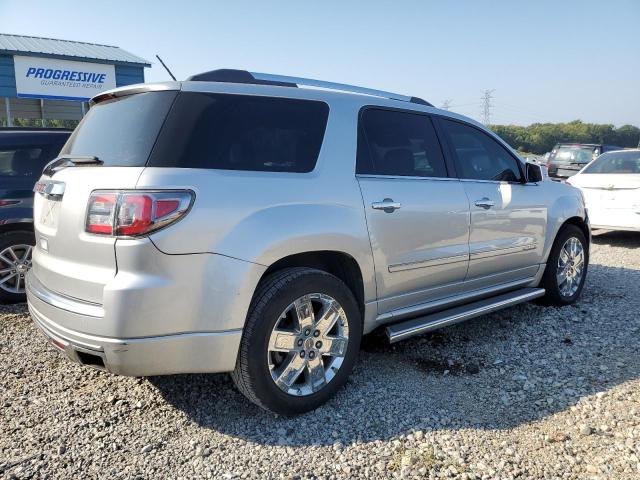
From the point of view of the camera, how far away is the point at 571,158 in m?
14.4

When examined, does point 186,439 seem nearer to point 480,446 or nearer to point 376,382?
point 376,382

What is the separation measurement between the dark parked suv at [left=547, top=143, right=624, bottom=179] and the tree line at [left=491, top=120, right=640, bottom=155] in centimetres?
2286

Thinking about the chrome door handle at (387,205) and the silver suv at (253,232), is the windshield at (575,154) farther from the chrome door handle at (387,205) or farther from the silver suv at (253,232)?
the chrome door handle at (387,205)

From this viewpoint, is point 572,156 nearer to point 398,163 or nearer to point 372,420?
point 398,163

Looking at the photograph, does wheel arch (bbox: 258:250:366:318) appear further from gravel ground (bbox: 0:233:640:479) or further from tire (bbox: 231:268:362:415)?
gravel ground (bbox: 0:233:640:479)

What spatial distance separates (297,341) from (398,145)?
154 centimetres

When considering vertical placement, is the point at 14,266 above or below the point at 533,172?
below

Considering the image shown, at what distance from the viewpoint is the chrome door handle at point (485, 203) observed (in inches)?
153

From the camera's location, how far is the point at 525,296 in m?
4.31

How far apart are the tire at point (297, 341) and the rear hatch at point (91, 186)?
78 cm

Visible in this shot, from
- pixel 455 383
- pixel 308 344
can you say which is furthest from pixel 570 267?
pixel 308 344

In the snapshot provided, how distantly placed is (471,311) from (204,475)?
2.23 m

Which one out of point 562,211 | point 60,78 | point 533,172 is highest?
point 60,78

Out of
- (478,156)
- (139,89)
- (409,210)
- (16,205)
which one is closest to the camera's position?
(139,89)
